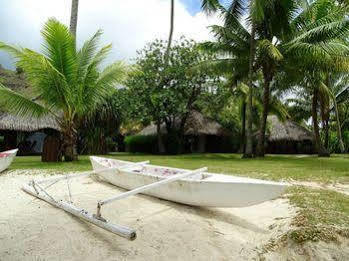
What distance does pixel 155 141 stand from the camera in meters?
22.2

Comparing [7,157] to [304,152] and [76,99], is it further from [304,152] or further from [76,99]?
[304,152]

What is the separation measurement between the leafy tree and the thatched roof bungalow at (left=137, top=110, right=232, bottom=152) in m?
1.87

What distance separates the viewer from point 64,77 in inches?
397

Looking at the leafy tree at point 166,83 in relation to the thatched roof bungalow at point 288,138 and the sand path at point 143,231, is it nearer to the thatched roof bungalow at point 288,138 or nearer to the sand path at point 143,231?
the thatched roof bungalow at point 288,138

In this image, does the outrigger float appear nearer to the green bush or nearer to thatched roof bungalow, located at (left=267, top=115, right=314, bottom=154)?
the green bush

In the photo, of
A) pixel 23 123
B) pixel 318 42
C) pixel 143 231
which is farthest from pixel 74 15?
pixel 143 231

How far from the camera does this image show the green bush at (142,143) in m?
22.4

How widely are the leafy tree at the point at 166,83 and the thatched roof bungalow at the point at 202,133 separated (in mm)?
1867

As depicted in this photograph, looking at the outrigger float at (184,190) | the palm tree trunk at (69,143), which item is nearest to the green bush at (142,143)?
the palm tree trunk at (69,143)

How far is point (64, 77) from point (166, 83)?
9.00 metres

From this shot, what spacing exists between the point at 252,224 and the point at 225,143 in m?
19.5

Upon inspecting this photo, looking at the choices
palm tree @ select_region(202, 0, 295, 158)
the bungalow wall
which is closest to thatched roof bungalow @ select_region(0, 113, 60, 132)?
the bungalow wall

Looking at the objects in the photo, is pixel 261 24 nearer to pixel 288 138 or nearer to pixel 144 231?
pixel 288 138

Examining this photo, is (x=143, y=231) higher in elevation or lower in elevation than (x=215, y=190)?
lower
